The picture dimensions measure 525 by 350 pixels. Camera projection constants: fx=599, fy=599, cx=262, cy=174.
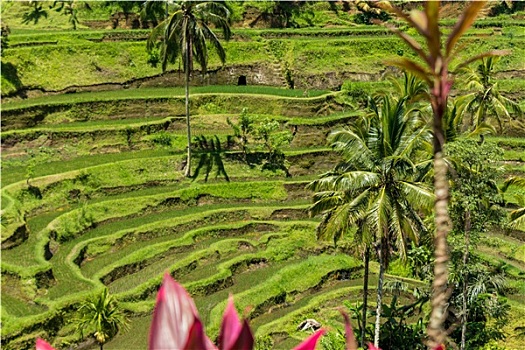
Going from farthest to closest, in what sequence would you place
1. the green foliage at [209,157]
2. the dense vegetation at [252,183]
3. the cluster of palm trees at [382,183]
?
the green foliage at [209,157] → the dense vegetation at [252,183] → the cluster of palm trees at [382,183]

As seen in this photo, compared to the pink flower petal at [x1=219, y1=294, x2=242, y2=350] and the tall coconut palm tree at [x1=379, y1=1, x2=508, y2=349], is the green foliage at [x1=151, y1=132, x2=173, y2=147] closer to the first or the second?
the tall coconut palm tree at [x1=379, y1=1, x2=508, y2=349]

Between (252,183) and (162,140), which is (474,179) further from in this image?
(162,140)

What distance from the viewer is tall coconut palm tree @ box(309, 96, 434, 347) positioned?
614 inches

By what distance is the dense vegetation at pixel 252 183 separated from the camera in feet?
58.9

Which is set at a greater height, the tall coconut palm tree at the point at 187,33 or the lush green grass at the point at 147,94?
the tall coconut palm tree at the point at 187,33

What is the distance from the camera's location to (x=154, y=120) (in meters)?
36.5

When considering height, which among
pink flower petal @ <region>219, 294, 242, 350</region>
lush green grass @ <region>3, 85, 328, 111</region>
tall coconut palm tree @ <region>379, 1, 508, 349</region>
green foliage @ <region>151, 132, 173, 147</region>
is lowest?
green foliage @ <region>151, 132, 173, 147</region>

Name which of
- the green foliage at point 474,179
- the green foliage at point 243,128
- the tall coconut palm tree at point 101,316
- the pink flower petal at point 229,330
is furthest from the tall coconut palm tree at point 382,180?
the green foliage at point 243,128

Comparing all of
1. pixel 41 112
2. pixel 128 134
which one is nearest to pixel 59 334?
pixel 128 134

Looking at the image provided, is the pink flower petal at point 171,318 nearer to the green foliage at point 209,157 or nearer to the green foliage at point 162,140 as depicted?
the green foliage at point 209,157

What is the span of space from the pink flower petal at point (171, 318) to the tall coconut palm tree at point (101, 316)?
17795mm

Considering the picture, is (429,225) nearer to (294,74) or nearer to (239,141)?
(239,141)

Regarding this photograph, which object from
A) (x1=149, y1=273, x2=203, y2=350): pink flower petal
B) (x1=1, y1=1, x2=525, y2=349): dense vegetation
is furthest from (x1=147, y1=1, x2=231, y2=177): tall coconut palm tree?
(x1=149, y1=273, x2=203, y2=350): pink flower petal

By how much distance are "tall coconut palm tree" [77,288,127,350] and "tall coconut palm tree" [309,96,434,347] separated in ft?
25.7
